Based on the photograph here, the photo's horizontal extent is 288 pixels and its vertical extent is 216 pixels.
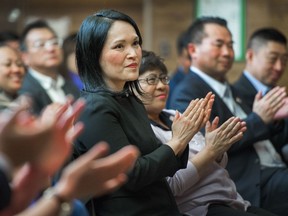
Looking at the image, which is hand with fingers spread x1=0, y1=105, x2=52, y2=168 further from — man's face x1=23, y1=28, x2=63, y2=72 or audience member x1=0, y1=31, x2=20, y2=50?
audience member x1=0, y1=31, x2=20, y2=50

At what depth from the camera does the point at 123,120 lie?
5.48 ft

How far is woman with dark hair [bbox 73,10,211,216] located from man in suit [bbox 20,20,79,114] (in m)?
1.65

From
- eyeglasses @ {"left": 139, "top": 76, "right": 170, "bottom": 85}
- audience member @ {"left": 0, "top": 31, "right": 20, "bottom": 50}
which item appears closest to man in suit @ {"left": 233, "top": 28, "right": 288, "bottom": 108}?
eyeglasses @ {"left": 139, "top": 76, "right": 170, "bottom": 85}

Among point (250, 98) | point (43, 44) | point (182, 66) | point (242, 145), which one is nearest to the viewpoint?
point (242, 145)

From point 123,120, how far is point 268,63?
64.6 inches

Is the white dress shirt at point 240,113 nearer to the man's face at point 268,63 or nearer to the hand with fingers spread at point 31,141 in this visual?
→ the man's face at point 268,63

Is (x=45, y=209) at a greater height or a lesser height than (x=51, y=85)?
greater

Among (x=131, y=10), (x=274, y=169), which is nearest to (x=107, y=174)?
(x=274, y=169)

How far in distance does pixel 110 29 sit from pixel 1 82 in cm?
158

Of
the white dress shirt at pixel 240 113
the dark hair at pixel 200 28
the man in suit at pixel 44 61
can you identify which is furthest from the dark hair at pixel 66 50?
the white dress shirt at pixel 240 113

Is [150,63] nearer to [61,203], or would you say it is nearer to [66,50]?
[61,203]

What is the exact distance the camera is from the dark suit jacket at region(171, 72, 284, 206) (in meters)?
2.38

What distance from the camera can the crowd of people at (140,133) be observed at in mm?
991

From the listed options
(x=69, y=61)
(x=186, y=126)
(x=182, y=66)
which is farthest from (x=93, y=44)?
(x=69, y=61)
